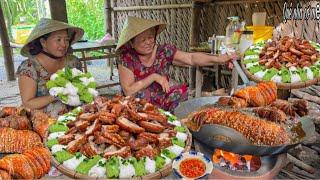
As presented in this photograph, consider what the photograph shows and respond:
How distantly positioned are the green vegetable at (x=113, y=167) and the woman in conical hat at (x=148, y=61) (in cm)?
148

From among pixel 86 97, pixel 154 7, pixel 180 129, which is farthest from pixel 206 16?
pixel 180 129

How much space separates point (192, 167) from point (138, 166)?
319 millimetres

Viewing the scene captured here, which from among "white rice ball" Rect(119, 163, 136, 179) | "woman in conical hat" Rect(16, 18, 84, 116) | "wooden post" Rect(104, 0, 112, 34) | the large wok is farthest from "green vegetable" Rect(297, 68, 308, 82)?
"wooden post" Rect(104, 0, 112, 34)

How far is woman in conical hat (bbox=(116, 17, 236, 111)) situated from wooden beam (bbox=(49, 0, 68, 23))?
2133 mm

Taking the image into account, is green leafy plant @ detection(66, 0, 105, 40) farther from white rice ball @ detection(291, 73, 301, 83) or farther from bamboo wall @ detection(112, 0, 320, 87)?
white rice ball @ detection(291, 73, 301, 83)

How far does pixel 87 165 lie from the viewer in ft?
5.64

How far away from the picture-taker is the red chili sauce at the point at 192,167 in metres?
1.70

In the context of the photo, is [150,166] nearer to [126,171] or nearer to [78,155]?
[126,171]

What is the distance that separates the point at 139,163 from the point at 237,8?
5.66 metres

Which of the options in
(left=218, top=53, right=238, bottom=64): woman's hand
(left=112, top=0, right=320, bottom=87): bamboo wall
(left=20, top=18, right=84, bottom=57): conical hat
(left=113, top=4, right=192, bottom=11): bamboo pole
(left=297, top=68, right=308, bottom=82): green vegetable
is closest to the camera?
(left=297, top=68, right=308, bottom=82): green vegetable

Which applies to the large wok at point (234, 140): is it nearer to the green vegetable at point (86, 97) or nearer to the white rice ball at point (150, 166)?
the white rice ball at point (150, 166)

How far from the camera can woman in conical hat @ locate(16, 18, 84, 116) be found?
320 cm

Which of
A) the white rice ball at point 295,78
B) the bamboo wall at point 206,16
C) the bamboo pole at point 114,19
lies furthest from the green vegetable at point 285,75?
the bamboo pole at point 114,19

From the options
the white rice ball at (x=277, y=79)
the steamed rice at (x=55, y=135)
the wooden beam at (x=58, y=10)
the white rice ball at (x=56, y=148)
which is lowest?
the white rice ball at (x=56, y=148)
